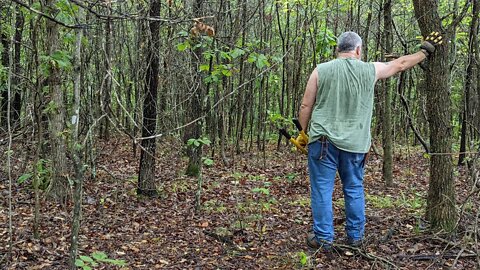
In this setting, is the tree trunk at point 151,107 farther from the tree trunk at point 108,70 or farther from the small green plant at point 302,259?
the small green plant at point 302,259

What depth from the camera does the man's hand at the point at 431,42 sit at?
4.10m

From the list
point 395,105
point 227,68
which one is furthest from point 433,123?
point 395,105

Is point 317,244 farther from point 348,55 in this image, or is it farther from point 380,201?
point 380,201

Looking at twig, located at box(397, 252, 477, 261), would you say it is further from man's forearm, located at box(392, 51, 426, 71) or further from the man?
man's forearm, located at box(392, 51, 426, 71)

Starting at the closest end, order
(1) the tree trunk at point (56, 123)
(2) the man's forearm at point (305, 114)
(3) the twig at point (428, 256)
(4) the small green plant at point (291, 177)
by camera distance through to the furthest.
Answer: (3) the twig at point (428, 256) < (2) the man's forearm at point (305, 114) < (1) the tree trunk at point (56, 123) < (4) the small green plant at point (291, 177)

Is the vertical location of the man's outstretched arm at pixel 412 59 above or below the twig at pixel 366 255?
above

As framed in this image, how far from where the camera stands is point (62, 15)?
3963 millimetres

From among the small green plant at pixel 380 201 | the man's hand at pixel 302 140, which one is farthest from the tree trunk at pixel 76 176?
the small green plant at pixel 380 201

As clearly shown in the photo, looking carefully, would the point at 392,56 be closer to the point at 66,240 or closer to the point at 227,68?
the point at 227,68

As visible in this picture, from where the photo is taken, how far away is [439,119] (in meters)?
4.23

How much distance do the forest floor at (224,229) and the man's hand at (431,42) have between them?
5.40 ft

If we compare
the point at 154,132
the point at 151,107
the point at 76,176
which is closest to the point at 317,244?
the point at 76,176

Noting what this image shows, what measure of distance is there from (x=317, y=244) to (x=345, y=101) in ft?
4.67

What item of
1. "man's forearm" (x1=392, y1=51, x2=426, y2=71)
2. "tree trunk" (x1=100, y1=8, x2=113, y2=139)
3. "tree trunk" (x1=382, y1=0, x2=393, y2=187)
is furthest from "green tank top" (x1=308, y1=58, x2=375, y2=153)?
"tree trunk" (x1=382, y1=0, x2=393, y2=187)
